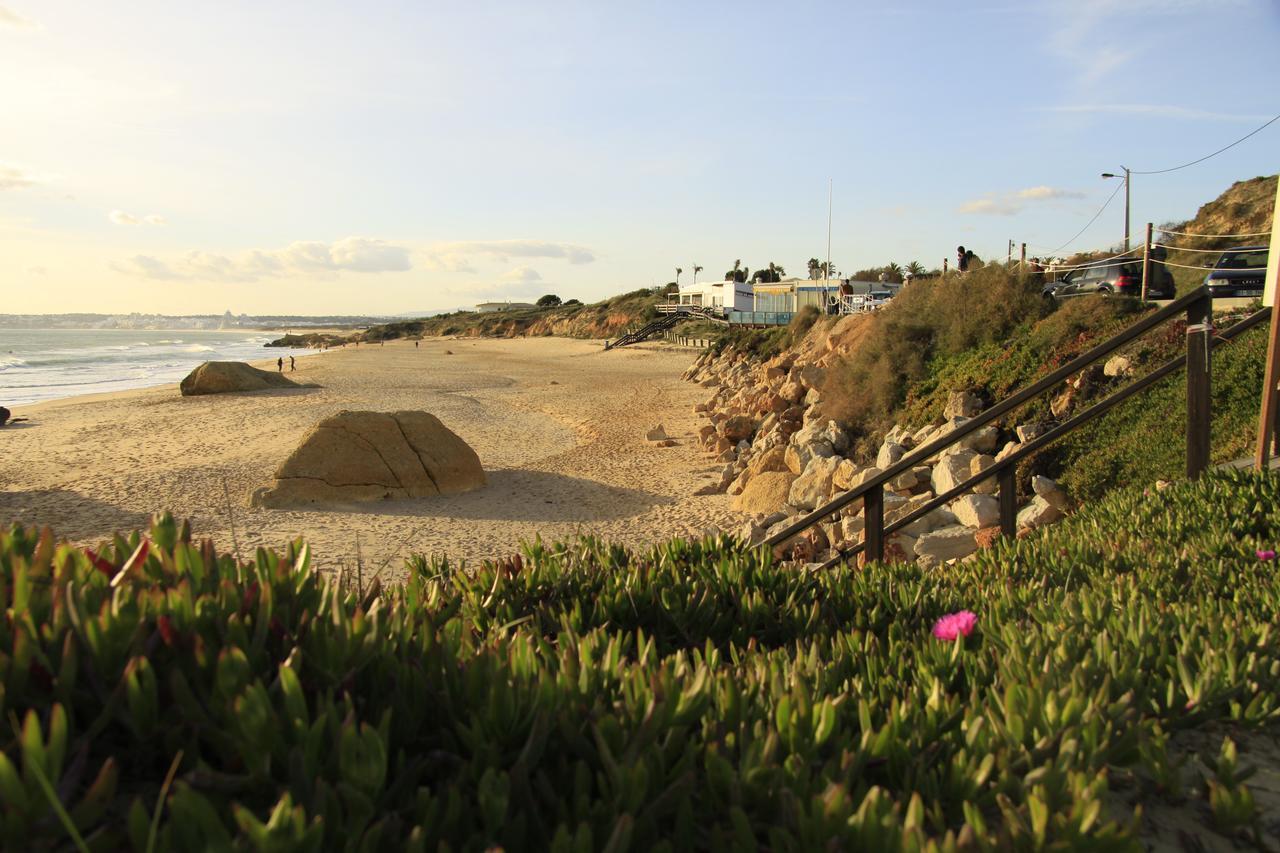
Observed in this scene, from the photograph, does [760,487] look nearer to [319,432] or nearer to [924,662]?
[319,432]

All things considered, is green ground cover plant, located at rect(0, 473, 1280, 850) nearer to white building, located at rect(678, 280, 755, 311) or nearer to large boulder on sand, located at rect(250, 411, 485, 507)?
large boulder on sand, located at rect(250, 411, 485, 507)

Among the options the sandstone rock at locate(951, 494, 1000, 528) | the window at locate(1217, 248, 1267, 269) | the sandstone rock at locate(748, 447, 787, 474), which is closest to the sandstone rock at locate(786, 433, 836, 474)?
the sandstone rock at locate(748, 447, 787, 474)

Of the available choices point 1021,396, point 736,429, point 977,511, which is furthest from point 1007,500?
point 736,429

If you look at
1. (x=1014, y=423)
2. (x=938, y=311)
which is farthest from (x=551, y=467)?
(x=1014, y=423)

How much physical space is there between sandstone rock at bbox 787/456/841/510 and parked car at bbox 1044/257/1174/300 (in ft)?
25.3

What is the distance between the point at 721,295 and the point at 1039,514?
53.9 metres

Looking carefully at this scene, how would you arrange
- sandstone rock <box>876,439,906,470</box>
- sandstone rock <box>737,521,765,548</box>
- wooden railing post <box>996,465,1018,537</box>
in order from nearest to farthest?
wooden railing post <box>996,465,1018,537</box> < sandstone rock <box>737,521,765,548</box> < sandstone rock <box>876,439,906,470</box>

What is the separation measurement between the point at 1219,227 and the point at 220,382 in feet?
139

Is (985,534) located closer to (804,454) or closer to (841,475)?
(841,475)

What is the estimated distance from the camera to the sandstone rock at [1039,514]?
7.27 metres

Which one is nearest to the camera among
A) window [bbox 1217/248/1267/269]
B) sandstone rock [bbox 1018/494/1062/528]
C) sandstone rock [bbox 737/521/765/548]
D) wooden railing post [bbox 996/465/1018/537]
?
wooden railing post [bbox 996/465/1018/537]

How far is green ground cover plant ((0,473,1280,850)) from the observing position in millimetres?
1144

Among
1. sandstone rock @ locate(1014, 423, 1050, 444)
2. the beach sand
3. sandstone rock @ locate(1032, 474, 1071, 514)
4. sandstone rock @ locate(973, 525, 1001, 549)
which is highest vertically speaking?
sandstone rock @ locate(1014, 423, 1050, 444)

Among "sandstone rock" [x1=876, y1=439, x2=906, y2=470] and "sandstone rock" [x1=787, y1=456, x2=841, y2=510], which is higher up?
"sandstone rock" [x1=876, y1=439, x2=906, y2=470]
